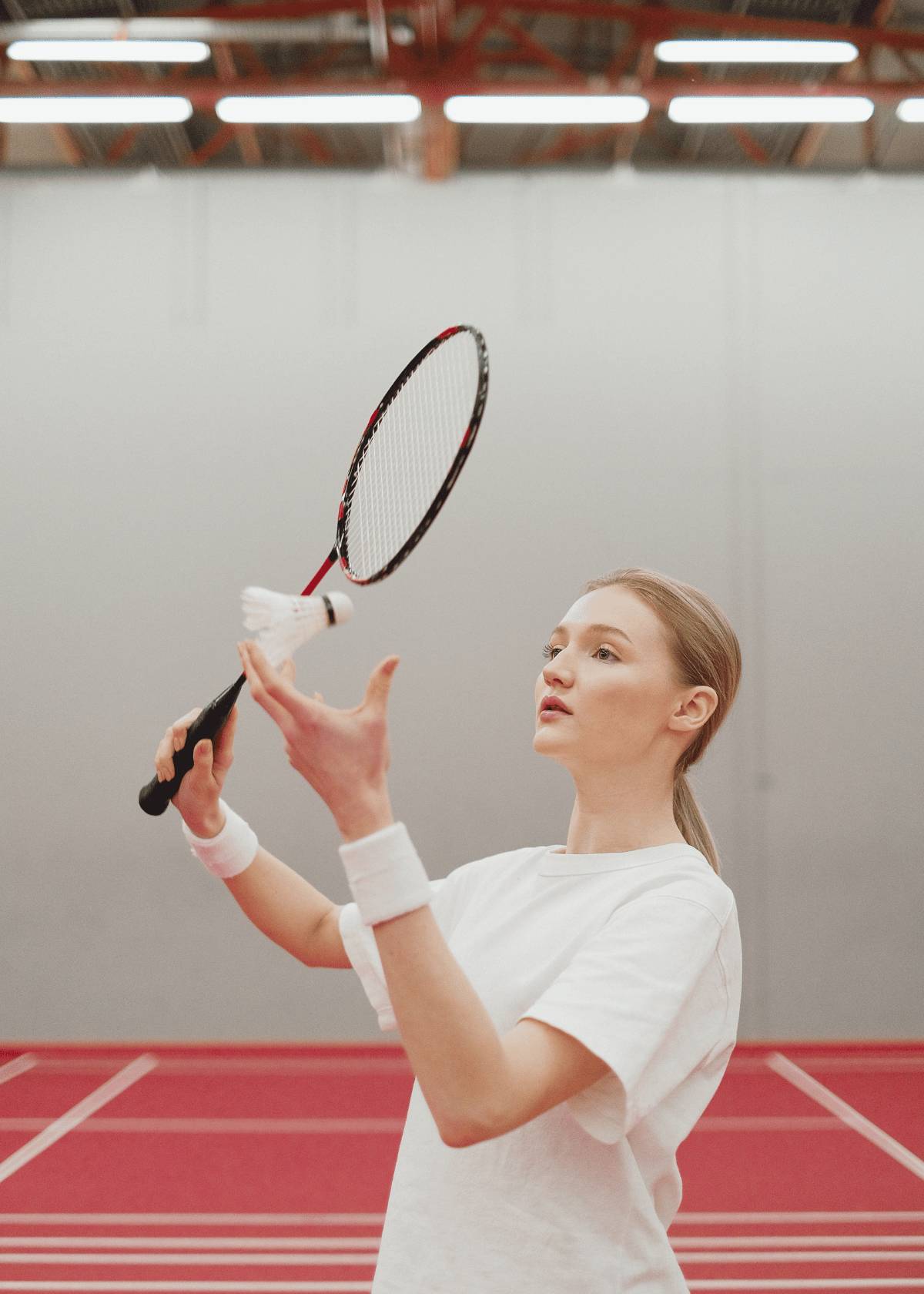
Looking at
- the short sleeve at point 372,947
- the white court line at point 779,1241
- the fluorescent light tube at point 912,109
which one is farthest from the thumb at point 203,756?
the fluorescent light tube at point 912,109

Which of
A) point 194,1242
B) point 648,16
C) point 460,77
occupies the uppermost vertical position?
point 648,16

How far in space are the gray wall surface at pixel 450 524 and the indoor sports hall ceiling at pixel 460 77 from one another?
1.42 feet

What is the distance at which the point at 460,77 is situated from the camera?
21.4 feet

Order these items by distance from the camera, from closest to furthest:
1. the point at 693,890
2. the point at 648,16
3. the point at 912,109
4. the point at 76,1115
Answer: the point at 693,890
the point at 76,1115
the point at 912,109
the point at 648,16

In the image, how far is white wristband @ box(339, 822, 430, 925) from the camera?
104 cm

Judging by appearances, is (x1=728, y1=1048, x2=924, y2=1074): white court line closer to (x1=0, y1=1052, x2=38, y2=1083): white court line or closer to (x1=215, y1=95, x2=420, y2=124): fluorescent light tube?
(x1=0, y1=1052, x2=38, y2=1083): white court line

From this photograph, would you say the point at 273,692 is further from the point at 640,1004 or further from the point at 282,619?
the point at 640,1004

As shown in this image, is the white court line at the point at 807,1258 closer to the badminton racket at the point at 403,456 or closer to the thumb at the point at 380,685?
the badminton racket at the point at 403,456

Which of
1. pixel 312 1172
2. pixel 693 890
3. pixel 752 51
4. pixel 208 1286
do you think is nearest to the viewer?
pixel 693 890

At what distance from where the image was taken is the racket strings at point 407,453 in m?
1.85

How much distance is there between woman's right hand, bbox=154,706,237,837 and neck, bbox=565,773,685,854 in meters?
0.49

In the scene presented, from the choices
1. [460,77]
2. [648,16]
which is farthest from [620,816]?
[648,16]

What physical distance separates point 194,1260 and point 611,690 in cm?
293

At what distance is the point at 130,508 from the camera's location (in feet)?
22.8
